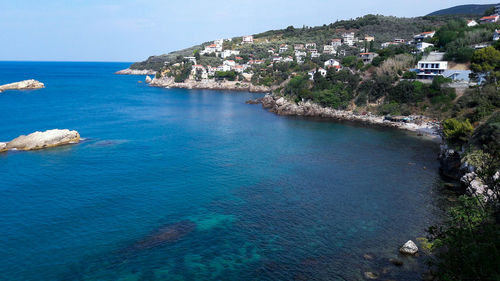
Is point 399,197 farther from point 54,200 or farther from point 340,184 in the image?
point 54,200

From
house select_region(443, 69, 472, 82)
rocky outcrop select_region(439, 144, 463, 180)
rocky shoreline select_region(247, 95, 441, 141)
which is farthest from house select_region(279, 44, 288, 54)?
rocky outcrop select_region(439, 144, 463, 180)

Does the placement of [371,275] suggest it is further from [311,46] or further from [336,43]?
[311,46]

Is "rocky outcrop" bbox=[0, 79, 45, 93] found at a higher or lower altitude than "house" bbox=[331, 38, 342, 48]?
lower

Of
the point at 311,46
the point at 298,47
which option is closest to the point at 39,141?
the point at 298,47

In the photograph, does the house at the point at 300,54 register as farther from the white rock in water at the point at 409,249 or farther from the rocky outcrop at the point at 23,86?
the white rock in water at the point at 409,249

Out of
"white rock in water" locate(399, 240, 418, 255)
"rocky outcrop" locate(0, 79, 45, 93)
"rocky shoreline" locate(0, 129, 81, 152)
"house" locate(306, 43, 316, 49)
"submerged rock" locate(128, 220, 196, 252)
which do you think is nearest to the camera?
"white rock in water" locate(399, 240, 418, 255)

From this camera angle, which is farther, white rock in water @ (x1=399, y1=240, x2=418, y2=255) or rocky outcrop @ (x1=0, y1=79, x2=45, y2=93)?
rocky outcrop @ (x1=0, y1=79, x2=45, y2=93)

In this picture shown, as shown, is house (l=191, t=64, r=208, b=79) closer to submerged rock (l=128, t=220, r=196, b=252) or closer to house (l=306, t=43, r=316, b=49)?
house (l=306, t=43, r=316, b=49)

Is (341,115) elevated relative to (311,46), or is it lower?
lower
